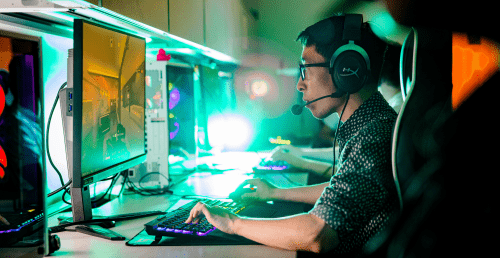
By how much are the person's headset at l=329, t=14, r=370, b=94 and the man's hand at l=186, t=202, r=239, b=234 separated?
486 mm

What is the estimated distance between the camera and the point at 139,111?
1.19 meters

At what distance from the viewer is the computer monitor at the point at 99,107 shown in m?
0.82

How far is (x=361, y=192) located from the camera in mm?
751

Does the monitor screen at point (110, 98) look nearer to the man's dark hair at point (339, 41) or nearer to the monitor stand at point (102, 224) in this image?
the monitor stand at point (102, 224)

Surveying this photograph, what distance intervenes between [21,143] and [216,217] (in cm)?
43

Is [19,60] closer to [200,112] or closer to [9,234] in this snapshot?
A: [9,234]

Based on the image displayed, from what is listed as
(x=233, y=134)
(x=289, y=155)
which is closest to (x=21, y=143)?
(x=289, y=155)

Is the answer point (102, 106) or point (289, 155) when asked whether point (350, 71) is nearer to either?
point (102, 106)

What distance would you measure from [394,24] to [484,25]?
10.2ft

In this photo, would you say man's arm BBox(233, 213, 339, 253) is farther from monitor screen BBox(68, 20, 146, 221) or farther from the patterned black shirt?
monitor screen BBox(68, 20, 146, 221)

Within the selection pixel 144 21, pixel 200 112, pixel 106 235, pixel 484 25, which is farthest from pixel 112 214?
pixel 484 25

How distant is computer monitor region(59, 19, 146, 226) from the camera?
817 mm

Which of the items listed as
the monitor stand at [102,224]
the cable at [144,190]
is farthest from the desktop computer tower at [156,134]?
the monitor stand at [102,224]

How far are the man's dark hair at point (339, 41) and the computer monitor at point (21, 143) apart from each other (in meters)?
0.74
